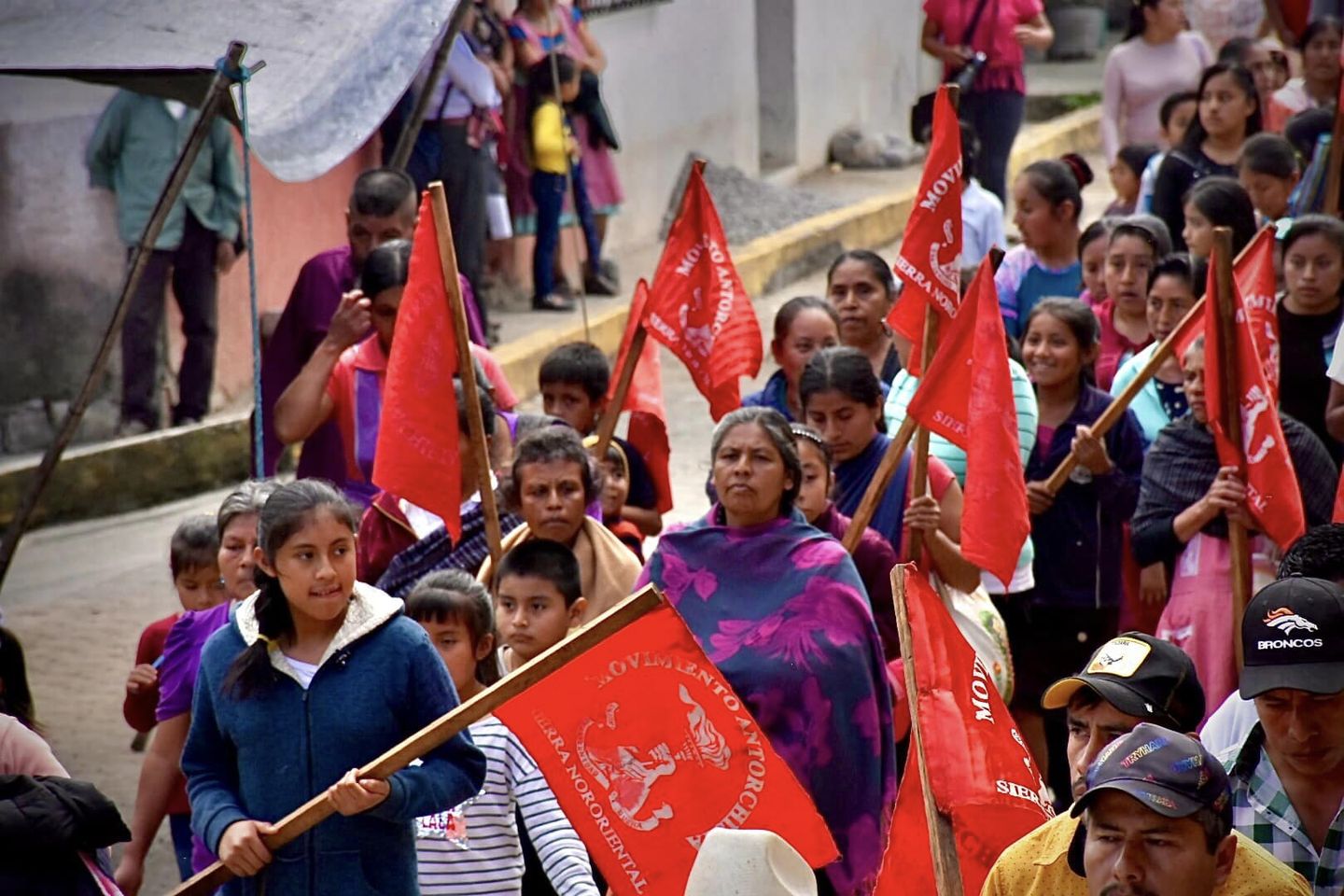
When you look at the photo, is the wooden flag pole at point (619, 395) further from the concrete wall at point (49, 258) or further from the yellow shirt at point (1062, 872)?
the concrete wall at point (49, 258)

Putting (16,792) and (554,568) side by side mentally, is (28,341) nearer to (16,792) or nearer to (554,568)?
(554,568)

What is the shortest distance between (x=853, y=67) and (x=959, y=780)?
1519 cm


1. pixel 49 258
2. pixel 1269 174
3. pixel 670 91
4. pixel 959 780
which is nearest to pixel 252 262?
pixel 959 780

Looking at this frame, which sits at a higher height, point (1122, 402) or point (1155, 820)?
point (1155, 820)

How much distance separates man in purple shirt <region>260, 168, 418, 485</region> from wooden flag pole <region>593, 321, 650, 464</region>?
0.79m

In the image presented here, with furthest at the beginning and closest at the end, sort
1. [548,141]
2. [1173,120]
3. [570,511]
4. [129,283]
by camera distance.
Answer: [548,141] → [1173,120] → [129,283] → [570,511]

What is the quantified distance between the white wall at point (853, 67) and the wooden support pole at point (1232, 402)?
12259 mm

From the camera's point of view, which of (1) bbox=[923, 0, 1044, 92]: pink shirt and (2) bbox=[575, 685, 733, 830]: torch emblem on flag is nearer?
(2) bbox=[575, 685, 733, 830]: torch emblem on flag

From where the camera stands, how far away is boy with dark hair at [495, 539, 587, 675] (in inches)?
211

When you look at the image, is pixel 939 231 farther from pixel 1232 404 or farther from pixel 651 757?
pixel 651 757

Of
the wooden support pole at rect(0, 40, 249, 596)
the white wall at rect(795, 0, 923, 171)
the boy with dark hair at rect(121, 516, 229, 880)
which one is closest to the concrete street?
the boy with dark hair at rect(121, 516, 229, 880)

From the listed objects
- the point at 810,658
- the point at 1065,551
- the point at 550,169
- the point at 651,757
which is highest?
the point at 651,757

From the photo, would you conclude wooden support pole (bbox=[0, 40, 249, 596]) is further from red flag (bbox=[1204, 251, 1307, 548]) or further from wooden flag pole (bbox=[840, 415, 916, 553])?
red flag (bbox=[1204, 251, 1307, 548])

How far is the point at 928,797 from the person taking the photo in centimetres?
405
